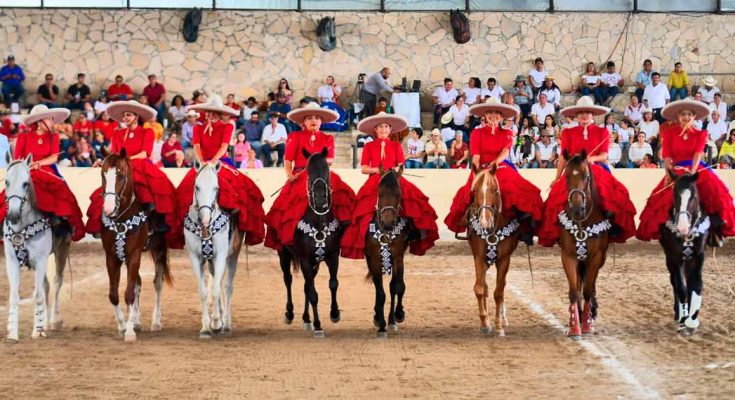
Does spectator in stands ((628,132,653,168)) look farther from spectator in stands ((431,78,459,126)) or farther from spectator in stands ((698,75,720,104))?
spectator in stands ((431,78,459,126))

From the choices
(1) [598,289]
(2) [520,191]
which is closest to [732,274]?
(1) [598,289]

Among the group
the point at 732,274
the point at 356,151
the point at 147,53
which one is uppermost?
the point at 147,53

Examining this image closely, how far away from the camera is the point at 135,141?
39.7ft

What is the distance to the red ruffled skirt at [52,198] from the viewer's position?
459 inches

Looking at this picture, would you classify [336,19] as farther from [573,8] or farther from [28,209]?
[28,209]

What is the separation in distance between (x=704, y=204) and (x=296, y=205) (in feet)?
12.6

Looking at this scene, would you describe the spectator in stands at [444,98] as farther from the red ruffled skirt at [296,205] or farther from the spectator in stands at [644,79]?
the red ruffled skirt at [296,205]

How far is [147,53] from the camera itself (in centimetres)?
2556

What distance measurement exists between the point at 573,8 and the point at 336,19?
507 cm

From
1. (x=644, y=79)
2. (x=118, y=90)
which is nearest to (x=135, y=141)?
(x=118, y=90)

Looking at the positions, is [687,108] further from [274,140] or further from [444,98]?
[444,98]

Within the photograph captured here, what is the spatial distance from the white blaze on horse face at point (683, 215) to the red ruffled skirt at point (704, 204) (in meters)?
0.33

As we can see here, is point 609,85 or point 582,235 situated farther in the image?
point 609,85

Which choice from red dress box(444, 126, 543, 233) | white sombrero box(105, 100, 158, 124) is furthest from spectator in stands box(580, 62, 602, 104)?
white sombrero box(105, 100, 158, 124)
